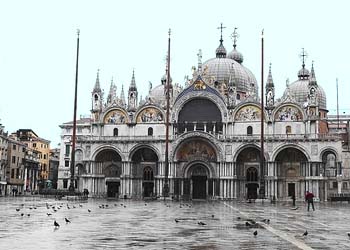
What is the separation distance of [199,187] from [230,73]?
19.6 m

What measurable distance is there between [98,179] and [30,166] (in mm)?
31195

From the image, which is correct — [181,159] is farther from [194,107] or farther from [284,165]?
[284,165]

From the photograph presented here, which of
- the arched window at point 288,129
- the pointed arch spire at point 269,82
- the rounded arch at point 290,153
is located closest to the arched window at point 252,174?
the rounded arch at point 290,153

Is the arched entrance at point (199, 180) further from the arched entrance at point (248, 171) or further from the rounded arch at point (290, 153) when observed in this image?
the rounded arch at point (290, 153)

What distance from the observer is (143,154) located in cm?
7481

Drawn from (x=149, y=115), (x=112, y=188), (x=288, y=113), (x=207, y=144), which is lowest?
(x=112, y=188)

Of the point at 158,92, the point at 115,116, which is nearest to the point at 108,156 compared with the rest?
the point at 115,116

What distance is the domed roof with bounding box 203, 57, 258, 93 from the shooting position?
8294 cm

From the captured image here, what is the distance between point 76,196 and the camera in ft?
186

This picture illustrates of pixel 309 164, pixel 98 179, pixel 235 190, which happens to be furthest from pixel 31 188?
pixel 309 164

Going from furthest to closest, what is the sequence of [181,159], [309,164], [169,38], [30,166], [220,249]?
[30,166], [181,159], [309,164], [169,38], [220,249]

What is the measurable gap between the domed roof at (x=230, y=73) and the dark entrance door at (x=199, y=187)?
662 inches

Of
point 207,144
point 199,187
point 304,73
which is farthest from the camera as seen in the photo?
point 304,73

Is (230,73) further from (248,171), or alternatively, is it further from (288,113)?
(248,171)
